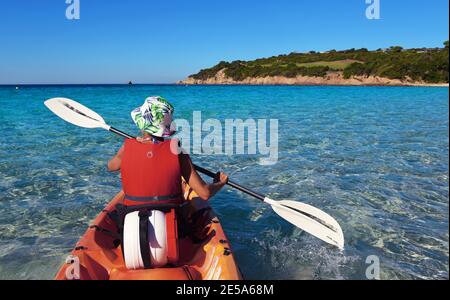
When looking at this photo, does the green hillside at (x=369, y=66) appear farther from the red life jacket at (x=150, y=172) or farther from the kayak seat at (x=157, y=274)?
the kayak seat at (x=157, y=274)

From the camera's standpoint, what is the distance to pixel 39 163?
10.0 metres

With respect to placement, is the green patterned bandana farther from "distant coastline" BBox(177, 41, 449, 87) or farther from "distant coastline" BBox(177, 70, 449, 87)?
"distant coastline" BBox(177, 70, 449, 87)

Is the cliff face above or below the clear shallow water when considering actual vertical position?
above

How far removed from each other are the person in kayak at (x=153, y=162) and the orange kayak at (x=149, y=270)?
707mm

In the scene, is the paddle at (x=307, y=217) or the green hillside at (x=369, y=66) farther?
the green hillside at (x=369, y=66)

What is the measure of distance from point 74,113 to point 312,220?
5.12 m

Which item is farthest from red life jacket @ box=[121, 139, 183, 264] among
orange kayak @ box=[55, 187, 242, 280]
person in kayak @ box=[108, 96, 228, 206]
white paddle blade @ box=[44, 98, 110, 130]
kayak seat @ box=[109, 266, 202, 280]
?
white paddle blade @ box=[44, 98, 110, 130]

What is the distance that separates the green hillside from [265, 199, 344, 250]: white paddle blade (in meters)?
65.8

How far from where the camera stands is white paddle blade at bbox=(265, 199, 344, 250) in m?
5.20

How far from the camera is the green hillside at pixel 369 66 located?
7819 centimetres

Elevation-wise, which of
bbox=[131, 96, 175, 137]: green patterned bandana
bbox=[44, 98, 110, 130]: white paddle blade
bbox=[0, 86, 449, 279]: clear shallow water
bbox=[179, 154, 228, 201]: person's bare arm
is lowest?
bbox=[0, 86, 449, 279]: clear shallow water

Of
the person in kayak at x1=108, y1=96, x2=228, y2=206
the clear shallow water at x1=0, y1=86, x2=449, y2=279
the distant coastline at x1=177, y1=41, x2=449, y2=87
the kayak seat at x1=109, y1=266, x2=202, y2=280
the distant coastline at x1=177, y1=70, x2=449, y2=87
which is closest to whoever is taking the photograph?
the kayak seat at x1=109, y1=266, x2=202, y2=280

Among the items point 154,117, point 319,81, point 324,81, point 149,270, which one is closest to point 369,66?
point 324,81

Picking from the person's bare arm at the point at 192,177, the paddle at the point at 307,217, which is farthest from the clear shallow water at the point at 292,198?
the person's bare arm at the point at 192,177
